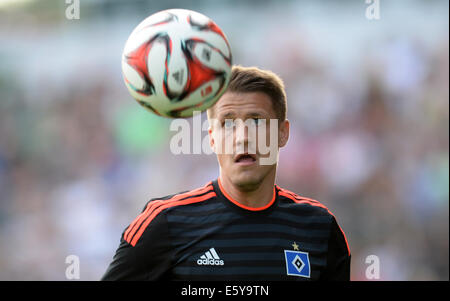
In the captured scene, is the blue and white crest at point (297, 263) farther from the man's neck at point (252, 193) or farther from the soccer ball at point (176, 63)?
the soccer ball at point (176, 63)

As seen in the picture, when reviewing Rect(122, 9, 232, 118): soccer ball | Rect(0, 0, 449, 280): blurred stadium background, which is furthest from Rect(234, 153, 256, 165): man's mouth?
Rect(0, 0, 449, 280): blurred stadium background

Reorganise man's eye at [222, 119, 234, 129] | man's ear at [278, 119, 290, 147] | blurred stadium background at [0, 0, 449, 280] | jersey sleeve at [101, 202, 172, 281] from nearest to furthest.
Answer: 1. jersey sleeve at [101, 202, 172, 281]
2. man's eye at [222, 119, 234, 129]
3. man's ear at [278, 119, 290, 147]
4. blurred stadium background at [0, 0, 449, 280]

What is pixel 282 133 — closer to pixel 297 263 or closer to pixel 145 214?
pixel 297 263

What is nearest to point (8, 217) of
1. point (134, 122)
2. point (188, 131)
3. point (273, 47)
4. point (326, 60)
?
point (134, 122)

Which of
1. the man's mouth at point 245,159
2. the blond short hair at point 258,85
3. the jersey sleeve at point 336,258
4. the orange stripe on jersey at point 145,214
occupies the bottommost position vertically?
the jersey sleeve at point 336,258

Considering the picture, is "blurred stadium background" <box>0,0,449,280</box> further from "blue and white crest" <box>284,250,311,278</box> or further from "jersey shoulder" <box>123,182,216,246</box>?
"jersey shoulder" <box>123,182,216,246</box>

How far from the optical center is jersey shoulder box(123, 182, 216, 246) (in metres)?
3.42

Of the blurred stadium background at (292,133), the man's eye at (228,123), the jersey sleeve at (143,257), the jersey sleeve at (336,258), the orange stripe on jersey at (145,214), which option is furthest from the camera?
the blurred stadium background at (292,133)

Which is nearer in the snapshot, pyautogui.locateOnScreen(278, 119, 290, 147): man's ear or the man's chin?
the man's chin

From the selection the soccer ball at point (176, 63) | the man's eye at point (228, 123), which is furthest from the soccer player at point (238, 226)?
the soccer ball at point (176, 63)

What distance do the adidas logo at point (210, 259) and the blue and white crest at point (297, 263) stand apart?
1.41 feet

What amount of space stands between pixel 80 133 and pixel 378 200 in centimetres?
491

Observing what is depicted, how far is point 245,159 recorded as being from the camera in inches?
138

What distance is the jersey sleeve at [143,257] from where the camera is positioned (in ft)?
10.9
